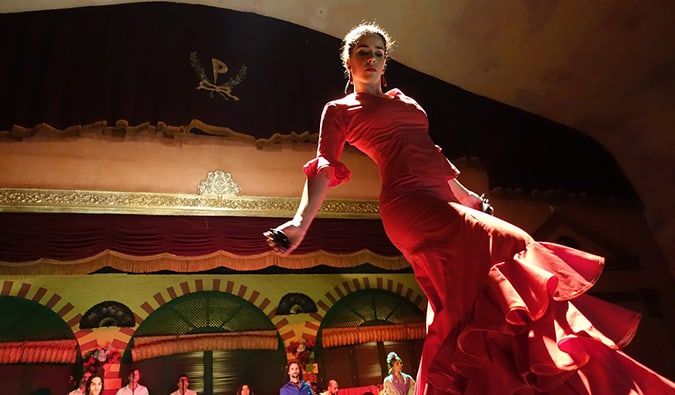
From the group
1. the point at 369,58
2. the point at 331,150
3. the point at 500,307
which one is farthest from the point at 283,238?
the point at 369,58

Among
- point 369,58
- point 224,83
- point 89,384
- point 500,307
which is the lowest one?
point 500,307

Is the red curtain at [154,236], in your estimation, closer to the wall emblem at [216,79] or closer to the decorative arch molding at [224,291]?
the decorative arch molding at [224,291]

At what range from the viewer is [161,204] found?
13.0ft

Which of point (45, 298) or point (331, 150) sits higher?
point (45, 298)

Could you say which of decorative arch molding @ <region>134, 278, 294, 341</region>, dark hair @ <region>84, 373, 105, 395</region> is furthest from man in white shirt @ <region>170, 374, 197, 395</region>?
decorative arch molding @ <region>134, 278, 294, 341</region>

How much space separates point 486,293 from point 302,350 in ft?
12.6

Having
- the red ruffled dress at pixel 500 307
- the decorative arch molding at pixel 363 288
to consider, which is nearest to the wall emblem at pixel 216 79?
→ the decorative arch molding at pixel 363 288

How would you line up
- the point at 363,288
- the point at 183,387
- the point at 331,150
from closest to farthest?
the point at 331,150 < the point at 183,387 < the point at 363,288

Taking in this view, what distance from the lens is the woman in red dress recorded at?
0.86m

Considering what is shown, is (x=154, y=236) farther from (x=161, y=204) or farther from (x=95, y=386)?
(x=95, y=386)

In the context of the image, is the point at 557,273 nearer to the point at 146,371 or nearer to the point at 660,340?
the point at 146,371

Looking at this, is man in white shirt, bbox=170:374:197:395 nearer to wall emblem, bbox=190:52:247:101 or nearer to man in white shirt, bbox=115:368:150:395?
man in white shirt, bbox=115:368:150:395

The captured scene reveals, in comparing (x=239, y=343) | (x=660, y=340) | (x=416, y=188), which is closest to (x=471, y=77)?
(x=660, y=340)

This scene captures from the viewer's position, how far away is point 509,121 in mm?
4809
